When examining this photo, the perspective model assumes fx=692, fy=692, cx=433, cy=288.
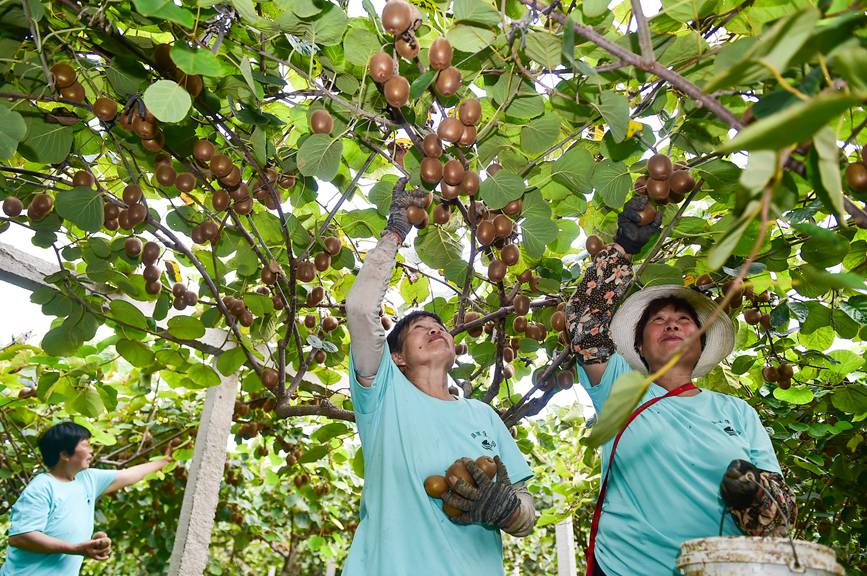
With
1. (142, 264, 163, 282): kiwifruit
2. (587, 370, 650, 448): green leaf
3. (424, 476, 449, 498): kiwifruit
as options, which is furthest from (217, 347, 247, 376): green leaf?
(587, 370, 650, 448): green leaf

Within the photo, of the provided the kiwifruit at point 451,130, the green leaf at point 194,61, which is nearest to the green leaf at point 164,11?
the green leaf at point 194,61

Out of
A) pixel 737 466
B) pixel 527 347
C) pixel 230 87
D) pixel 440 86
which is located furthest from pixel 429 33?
pixel 527 347

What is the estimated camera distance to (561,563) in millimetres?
6871

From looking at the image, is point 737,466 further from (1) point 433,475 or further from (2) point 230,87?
(2) point 230,87

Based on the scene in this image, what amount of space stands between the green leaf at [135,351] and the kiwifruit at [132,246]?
0.54 meters

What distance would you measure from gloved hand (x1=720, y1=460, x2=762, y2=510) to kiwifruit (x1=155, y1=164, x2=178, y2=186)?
1.74 m

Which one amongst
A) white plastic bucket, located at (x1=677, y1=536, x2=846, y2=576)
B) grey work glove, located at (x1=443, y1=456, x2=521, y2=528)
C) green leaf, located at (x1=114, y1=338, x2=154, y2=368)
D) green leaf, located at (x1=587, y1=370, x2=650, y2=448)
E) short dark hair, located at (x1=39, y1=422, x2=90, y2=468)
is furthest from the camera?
short dark hair, located at (x1=39, y1=422, x2=90, y2=468)

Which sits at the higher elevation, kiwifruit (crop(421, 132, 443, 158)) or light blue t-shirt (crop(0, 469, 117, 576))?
kiwifruit (crop(421, 132, 443, 158))

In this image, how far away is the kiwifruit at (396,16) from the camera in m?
1.48

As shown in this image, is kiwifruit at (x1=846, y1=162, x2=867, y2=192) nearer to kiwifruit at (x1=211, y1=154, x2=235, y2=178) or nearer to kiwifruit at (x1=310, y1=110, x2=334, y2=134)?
kiwifruit at (x1=310, y1=110, x2=334, y2=134)

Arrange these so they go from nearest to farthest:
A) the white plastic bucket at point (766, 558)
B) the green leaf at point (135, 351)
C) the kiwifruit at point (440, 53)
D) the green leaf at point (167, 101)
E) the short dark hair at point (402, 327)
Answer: the white plastic bucket at point (766, 558)
the green leaf at point (167, 101)
the kiwifruit at point (440, 53)
the short dark hair at point (402, 327)
the green leaf at point (135, 351)

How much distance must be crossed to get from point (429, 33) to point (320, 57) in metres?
0.30

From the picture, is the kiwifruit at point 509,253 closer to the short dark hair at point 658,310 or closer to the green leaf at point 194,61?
the short dark hair at point 658,310

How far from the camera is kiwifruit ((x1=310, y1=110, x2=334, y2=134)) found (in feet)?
5.97
